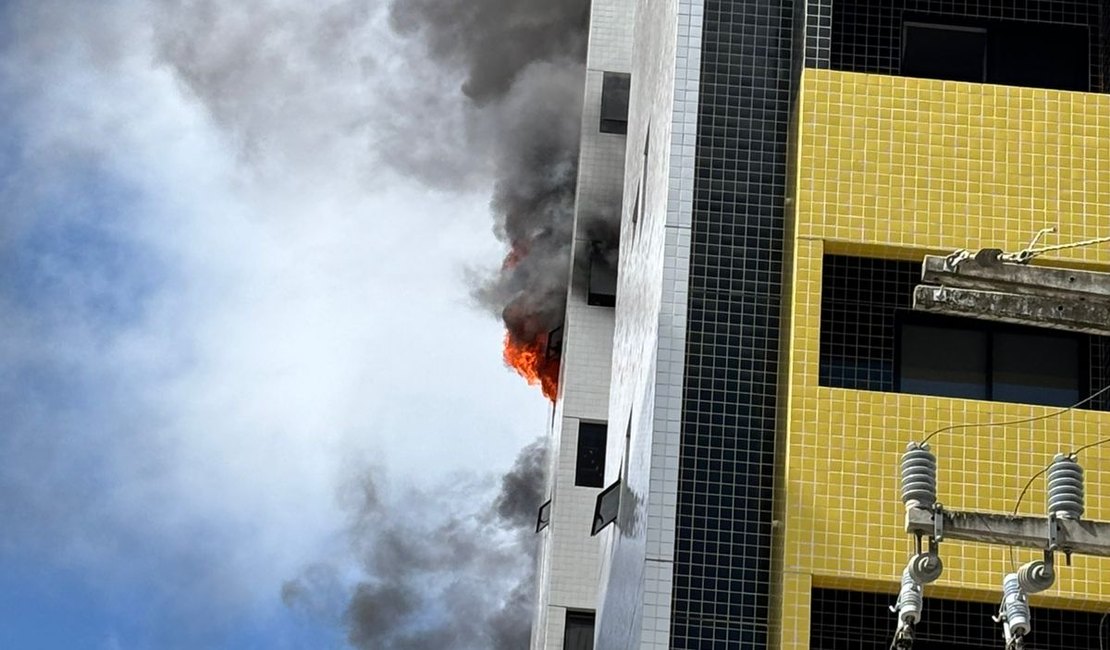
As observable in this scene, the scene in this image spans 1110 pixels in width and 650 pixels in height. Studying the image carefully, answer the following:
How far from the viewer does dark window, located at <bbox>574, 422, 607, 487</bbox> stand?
36594mm

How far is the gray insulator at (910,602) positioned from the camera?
15914 mm

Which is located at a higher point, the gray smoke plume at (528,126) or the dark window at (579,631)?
the gray smoke plume at (528,126)

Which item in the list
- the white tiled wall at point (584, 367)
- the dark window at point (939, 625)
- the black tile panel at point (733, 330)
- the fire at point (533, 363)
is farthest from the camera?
the fire at point (533, 363)

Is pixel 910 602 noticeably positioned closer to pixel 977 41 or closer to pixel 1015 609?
pixel 1015 609

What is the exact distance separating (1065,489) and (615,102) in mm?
23930

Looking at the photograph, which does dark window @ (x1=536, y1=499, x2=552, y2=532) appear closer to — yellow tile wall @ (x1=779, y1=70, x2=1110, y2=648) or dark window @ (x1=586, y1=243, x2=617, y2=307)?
dark window @ (x1=586, y1=243, x2=617, y2=307)

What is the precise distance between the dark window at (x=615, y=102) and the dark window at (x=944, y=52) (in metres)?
15.3

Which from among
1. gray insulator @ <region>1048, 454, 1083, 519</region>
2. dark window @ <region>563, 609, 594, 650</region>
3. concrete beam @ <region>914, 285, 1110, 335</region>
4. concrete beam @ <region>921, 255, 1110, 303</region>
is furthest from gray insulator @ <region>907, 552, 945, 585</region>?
dark window @ <region>563, 609, 594, 650</region>

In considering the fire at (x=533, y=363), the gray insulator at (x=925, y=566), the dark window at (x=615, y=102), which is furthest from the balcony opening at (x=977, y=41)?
the fire at (x=533, y=363)

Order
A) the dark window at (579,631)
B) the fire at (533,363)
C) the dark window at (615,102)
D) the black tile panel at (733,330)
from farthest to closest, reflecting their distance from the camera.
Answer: the fire at (533,363) → the dark window at (615,102) → the dark window at (579,631) → the black tile panel at (733,330)

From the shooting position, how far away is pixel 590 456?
121 ft

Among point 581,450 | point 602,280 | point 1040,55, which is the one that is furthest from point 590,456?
point 1040,55

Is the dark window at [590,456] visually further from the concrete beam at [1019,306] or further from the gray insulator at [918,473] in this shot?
the concrete beam at [1019,306]

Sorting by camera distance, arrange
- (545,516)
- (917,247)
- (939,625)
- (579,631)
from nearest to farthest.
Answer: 1. (939,625)
2. (917,247)
3. (579,631)
4. (545,516)
